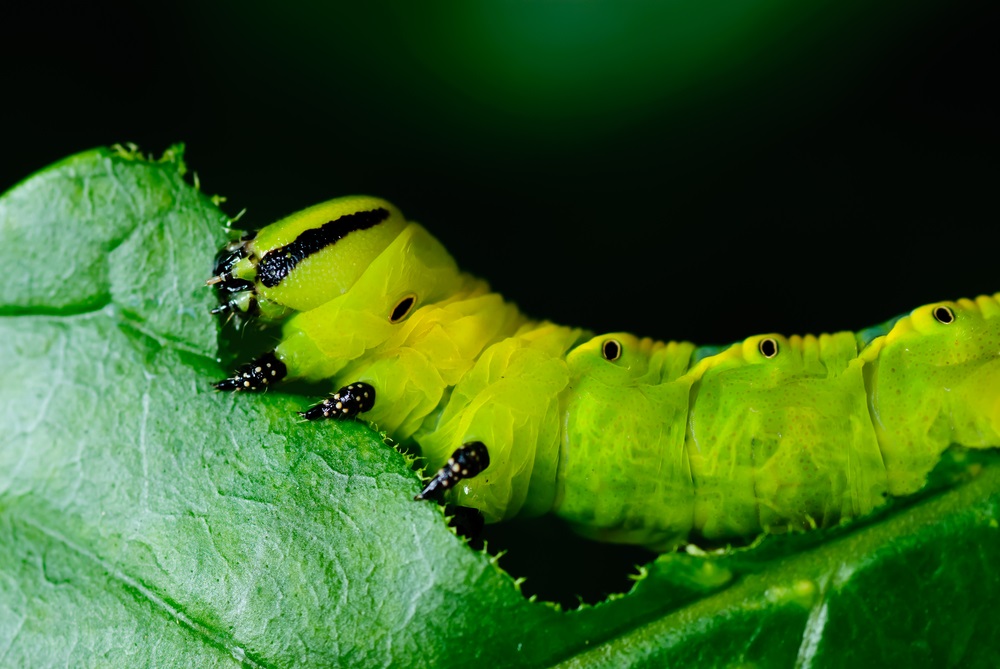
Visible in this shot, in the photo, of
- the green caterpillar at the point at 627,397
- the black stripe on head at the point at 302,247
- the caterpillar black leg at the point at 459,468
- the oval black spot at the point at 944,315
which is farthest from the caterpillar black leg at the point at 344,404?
the oval black spot at the point at 944,315

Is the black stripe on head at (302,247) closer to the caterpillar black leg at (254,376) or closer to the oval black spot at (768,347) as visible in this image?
the caterpillar black leg at (254,376)

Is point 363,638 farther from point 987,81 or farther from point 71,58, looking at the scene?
point 987,81

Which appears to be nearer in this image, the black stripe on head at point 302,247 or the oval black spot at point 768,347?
the black stripe on head at point 302,247

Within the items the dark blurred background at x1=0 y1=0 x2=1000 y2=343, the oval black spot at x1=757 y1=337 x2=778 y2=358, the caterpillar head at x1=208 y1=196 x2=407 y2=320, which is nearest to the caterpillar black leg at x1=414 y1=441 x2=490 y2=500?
the caterpillar head at x1=208 y1=196 x2=407 y2=320

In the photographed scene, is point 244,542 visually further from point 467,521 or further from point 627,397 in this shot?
point 627,397

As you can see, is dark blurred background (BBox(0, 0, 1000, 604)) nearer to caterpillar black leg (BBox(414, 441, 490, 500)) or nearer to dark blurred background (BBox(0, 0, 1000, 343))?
dark blurred background (BBox(0, 0, 1000, 343))

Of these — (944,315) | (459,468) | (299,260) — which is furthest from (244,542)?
(944,315)
